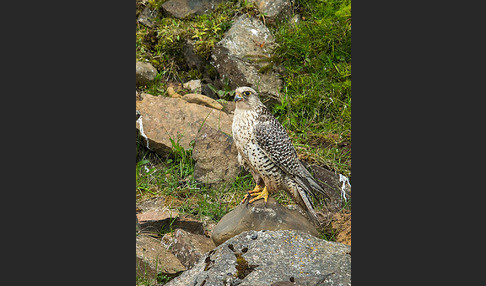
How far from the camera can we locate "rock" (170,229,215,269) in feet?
15.3

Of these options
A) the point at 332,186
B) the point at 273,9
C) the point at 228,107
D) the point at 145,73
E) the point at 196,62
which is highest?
the point at 273,9

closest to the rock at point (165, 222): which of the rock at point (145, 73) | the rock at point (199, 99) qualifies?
the rock at point (199, 99)

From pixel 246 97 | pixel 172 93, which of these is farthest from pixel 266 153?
pixel 172 93

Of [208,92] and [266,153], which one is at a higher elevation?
[266,153]

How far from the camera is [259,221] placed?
453cm

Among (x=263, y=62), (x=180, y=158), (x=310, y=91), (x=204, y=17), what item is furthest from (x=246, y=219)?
(x=204, y=17)

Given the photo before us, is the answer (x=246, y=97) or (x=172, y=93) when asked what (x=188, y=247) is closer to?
(x=246, y=97)

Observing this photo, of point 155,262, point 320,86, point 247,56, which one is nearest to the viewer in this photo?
point 155,262

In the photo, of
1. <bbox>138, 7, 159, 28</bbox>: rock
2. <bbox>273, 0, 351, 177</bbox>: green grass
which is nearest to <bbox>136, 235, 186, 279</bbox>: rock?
<bbox>273, 0, 351, 177</bbox>: green grass

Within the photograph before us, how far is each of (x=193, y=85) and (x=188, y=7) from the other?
1.24 meters

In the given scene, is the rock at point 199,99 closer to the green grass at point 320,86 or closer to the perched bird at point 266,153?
the green grass at point 320,86

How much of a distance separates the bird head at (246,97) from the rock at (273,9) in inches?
87.1

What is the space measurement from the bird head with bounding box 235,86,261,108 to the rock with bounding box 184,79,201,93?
1.97 metres

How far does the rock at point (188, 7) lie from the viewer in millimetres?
7133
